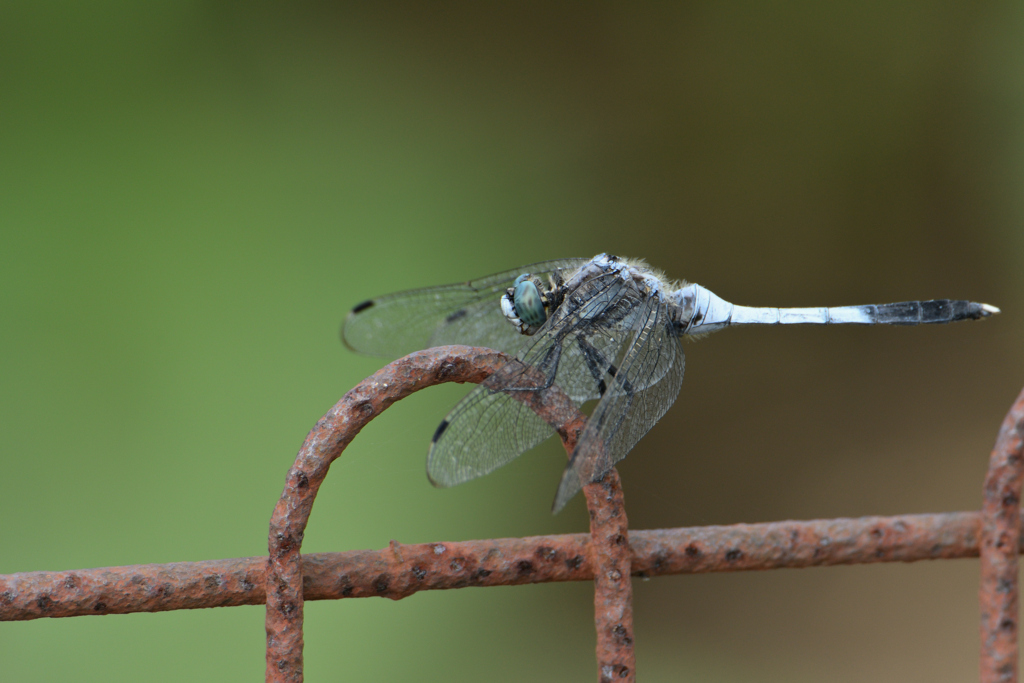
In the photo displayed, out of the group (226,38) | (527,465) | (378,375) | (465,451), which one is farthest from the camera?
(527,465)

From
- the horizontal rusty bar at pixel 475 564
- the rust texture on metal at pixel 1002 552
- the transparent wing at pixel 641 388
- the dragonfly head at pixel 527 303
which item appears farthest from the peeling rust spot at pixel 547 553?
the dragonfly head at pixel 527 303

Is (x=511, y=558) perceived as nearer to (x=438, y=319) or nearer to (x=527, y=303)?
(x=527, y=303)

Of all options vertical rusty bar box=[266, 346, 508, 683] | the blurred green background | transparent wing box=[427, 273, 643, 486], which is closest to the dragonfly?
transparent wing box=[427, 273, 643, 486]

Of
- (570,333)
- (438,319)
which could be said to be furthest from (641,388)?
(438,319)

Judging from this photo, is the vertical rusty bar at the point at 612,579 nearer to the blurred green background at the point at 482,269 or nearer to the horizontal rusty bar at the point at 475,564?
the horizontal rusty bar at the point at 475,564

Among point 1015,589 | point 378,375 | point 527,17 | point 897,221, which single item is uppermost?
point 527,17

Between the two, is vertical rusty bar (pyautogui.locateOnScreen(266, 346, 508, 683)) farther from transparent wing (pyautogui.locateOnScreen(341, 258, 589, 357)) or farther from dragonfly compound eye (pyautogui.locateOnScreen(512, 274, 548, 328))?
transparent wing (pyautogui.locateOnScreen(341, 258, 589, 357))

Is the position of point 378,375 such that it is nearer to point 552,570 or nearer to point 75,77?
point 552,570

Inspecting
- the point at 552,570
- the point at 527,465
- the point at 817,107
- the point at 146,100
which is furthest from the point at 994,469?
the point at 817,107
